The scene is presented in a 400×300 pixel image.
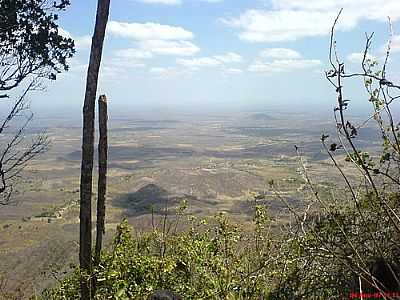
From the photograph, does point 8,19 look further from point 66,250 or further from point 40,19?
point 66,250

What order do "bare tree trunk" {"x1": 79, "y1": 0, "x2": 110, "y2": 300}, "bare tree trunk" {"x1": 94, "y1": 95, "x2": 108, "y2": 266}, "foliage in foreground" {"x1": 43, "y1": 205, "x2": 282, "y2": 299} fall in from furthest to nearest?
1. "bare tree trunk" {"x1": 94, "y1": 95, "x2": 108, "y2": 266}
2. "bare tree trunk" {"x1": 79, "y1": 0, "x2": 110, "y2": 300}
3. "foliage in foreground" {"x1": 43, "y1": 205, "x2": 282, "y2": 299}

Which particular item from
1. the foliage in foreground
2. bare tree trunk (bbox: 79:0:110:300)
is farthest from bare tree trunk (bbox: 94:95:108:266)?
the foliage in foreground

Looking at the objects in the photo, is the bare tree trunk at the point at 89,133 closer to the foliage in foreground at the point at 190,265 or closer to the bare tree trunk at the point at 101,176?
the bare tree trunk at the point at 101,176

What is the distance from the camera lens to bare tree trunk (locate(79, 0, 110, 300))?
687cm

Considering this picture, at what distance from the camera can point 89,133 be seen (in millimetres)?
6895

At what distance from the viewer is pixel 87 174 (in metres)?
6.91

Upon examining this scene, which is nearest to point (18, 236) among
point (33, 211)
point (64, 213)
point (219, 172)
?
point (64, 213)

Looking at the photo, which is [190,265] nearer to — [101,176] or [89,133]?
[101,176]

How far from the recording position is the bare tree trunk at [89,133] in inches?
271

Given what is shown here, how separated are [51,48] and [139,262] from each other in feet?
15.7

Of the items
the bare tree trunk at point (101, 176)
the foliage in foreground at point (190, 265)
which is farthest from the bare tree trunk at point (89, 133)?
the foliage in foreground at point (190, 265)

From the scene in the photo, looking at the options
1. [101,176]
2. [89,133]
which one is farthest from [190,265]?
[89,133]

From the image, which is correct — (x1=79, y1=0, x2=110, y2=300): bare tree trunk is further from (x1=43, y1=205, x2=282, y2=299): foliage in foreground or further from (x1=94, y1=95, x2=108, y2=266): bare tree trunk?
(x1=43, y1=205, x2=282, y2=299): foliage in foreground

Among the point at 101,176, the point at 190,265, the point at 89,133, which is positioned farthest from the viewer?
the point at 101,176
